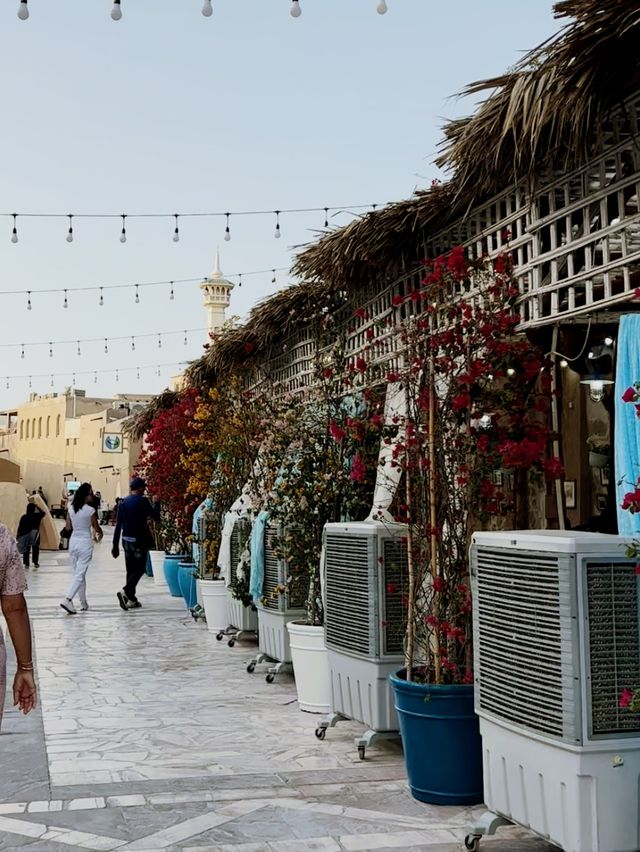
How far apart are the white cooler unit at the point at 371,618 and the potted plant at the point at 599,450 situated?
324 cm

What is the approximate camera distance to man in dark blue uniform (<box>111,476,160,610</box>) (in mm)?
12875

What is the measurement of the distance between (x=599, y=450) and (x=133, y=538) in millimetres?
6473

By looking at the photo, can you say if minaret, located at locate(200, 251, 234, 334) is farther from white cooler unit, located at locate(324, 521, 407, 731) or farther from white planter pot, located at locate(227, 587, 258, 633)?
white cooler unit, located at locate(324, 521, 407, 731)

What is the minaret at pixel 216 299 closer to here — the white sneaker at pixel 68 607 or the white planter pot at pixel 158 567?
the white planter pot at pixel 158 567

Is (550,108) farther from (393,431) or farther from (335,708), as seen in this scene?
(335,708)

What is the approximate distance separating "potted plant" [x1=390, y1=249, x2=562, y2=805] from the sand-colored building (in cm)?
3664

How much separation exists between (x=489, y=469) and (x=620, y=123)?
1674 millimetres

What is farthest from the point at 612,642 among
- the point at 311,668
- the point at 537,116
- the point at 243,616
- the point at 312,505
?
the point at 243,616

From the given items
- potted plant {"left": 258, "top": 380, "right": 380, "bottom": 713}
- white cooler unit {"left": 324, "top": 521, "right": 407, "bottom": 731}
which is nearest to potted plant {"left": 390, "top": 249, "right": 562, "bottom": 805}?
white cooler unit {"left": 324, "top": 521, "right": 407, "bottom": 731}

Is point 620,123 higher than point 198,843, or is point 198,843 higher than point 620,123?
point 620,123

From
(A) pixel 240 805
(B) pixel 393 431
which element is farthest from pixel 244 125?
(A) pixel 240 805

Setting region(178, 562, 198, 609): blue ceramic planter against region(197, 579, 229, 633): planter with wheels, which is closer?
region(197, 579, 229, 633): planter with wheels

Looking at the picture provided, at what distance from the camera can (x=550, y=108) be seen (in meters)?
4.18

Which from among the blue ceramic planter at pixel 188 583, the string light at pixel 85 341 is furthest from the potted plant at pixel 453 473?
the string light at pixel 85 341
